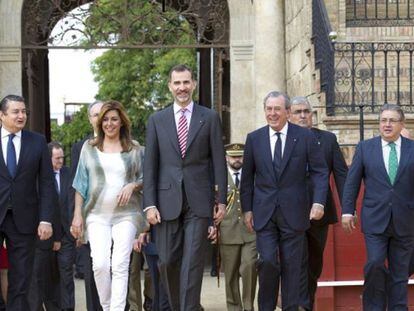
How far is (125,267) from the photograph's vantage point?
9.64 metres

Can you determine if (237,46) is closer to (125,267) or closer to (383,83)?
(383,83)

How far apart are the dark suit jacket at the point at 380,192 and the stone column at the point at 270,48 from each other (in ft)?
20.5

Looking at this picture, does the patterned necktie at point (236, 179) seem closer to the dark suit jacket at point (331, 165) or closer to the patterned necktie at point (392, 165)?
the dark suit jacket at point (331, 165)

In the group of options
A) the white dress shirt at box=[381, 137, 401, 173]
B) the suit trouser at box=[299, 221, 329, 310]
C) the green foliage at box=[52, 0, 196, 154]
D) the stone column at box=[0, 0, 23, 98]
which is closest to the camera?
the white dress shirt at box=[381, 137, 401, 173]

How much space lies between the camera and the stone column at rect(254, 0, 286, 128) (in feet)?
53.7

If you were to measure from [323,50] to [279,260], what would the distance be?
536cm

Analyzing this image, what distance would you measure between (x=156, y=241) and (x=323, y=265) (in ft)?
9.42

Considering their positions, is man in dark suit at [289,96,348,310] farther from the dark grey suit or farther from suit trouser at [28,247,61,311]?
suit trouser at [28,247,61,311]

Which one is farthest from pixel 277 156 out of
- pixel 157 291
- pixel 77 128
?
pixel 77 128

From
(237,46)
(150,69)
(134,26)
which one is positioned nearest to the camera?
(237,46)

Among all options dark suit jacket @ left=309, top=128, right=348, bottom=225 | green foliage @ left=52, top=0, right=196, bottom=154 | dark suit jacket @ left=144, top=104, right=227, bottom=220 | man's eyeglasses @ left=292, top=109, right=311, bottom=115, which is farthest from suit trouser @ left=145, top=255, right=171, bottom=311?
green foliage @ left=52, top=0, right=196, bottom=154

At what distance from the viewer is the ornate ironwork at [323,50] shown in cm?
1438

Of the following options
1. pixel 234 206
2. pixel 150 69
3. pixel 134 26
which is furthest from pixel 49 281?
pixel 150 69

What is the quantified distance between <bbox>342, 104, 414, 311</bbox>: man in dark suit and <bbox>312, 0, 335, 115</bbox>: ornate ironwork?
13.4ft
